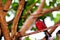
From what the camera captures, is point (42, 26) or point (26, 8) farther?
point (26, 8)

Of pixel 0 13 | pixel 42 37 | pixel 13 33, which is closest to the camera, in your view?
pixel 0 13

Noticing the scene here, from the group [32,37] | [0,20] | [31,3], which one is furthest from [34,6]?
[0,20]

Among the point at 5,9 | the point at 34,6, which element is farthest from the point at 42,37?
the point at 5,9

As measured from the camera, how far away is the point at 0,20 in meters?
0.41

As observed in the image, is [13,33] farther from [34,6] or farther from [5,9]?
[34,6]

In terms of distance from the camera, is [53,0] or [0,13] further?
[53,0]

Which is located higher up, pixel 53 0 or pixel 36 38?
pixel 53 0

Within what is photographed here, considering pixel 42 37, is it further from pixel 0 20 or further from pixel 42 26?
pixel 0 20

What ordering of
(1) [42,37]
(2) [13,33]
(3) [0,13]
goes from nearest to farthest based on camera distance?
(3) [0,13] < (2) [13,33] < (1) [42,37]

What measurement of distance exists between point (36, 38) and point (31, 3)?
7.0 inches

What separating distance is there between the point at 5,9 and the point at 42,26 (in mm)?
172

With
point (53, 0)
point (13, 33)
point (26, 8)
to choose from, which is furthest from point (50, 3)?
point (13, 33)

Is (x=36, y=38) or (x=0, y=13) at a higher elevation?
(x=0, y=13)

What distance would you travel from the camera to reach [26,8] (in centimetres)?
66
